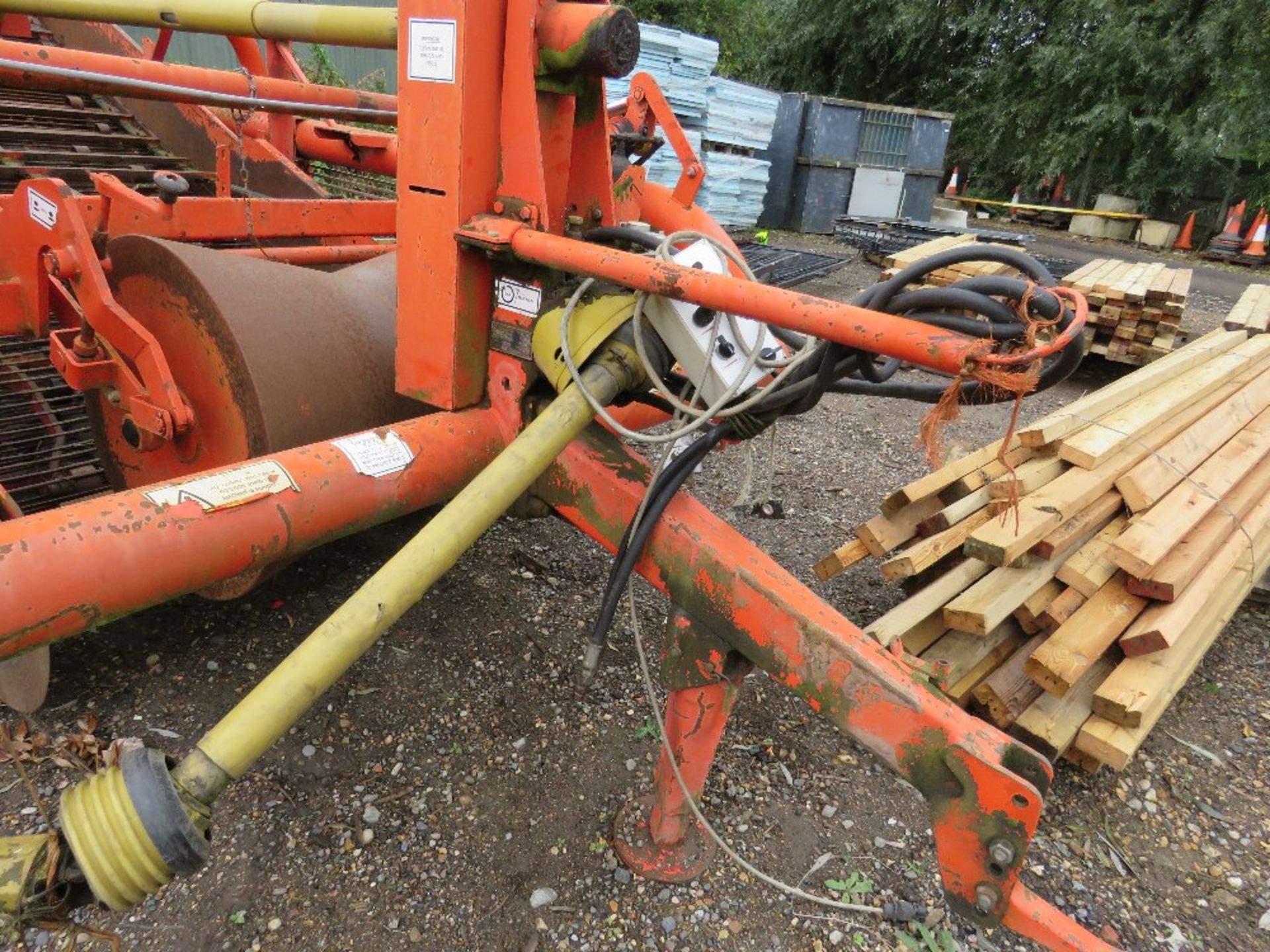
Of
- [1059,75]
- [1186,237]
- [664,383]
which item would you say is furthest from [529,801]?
[1059,75]

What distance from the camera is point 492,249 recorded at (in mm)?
1786

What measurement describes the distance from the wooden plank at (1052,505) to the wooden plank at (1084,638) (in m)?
0.30

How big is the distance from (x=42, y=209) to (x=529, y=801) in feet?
7.03

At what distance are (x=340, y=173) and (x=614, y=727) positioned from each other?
5.24 metres

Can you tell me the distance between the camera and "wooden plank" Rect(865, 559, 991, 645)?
8.74ft

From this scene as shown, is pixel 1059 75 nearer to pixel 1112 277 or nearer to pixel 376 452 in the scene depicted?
pixel 1112 277

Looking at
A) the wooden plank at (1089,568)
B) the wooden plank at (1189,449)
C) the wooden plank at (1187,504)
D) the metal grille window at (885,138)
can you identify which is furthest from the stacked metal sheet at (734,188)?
the wooden plank at (1089,568)

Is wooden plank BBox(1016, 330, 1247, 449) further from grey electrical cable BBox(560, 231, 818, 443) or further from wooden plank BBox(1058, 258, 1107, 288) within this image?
grey electrical cable BBox(560, 231, 818, 443)

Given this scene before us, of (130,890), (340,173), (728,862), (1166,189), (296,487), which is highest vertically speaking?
(1166,189)

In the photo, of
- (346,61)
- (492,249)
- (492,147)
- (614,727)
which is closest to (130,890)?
(492,249)

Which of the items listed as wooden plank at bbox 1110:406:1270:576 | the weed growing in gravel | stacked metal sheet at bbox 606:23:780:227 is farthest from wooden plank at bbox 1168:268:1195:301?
the weed growing in gravel

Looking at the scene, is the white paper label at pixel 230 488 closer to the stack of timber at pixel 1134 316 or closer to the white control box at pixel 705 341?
the white control box at pixel 705 341

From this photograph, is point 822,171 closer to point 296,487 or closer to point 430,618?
point 430,618

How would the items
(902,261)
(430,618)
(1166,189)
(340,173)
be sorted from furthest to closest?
(1166,189) < (902,261) < (340,173) < (430,618)
